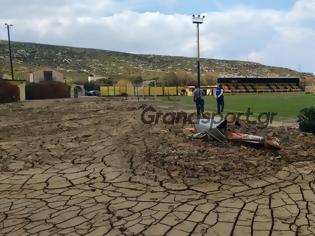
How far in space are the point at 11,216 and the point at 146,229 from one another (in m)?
2.46

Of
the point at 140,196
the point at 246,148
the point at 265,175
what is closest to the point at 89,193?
the point at 140,196

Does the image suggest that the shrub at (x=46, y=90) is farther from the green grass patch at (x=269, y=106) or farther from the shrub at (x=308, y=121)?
the shrub at (x=308, y=121)

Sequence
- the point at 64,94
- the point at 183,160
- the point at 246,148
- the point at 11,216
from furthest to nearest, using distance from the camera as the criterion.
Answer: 1. the point at 64,94
2. the point at 246,148
3. the point at 183,160
4. the point at 11,216

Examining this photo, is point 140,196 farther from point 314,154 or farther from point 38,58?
point 38,58

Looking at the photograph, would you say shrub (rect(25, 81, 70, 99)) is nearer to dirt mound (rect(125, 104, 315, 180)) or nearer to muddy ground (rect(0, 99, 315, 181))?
muddy ground (rect(0, 99, 315, 181))

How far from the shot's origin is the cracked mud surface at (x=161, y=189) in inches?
271

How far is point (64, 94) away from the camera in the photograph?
79.5 meters

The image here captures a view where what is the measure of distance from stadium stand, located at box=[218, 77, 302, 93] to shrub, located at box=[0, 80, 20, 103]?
41414 millimetres

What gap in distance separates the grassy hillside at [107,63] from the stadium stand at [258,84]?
147 feet

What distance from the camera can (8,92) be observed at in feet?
199

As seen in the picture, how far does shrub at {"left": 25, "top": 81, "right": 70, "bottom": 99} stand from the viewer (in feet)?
242

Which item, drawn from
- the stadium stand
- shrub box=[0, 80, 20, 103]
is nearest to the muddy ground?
shrub box=[0, 80, 20, 103]

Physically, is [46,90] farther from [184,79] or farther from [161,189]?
[161,189]

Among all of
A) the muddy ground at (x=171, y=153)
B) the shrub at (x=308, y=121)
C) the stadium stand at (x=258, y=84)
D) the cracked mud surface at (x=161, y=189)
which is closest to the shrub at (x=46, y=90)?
the stadium stand at (x=258, y=84)
